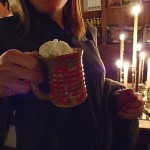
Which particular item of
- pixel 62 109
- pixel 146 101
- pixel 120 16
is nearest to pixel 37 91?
pixel 62 109

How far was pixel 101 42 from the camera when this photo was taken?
3.25 m

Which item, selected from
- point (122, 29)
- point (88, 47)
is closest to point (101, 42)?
point (122, 29)

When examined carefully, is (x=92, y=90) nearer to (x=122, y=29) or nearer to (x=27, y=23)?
(x=27, y=23)

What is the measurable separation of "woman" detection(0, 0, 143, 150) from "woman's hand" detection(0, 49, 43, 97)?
0.11m

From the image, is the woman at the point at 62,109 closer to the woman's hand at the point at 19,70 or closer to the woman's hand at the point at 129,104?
the woman's hand at the point at 129,104

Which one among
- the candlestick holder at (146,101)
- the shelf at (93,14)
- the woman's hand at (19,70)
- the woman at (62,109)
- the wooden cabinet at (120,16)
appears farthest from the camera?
the shelf at (93,14)

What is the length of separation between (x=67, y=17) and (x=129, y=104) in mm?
423

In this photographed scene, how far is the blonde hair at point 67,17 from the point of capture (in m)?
0.72

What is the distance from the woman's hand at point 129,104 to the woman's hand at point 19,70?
0.42 m

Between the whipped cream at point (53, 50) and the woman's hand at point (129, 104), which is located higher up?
the whipped cream at point (53, 50)

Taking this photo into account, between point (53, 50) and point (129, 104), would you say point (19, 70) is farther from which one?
point (129, 104)

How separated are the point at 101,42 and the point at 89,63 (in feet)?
8.27

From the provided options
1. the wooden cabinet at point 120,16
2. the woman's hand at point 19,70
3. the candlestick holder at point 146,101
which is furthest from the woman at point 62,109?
the wooden cabinet at point 120,16

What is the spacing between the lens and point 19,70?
0.49 meters
